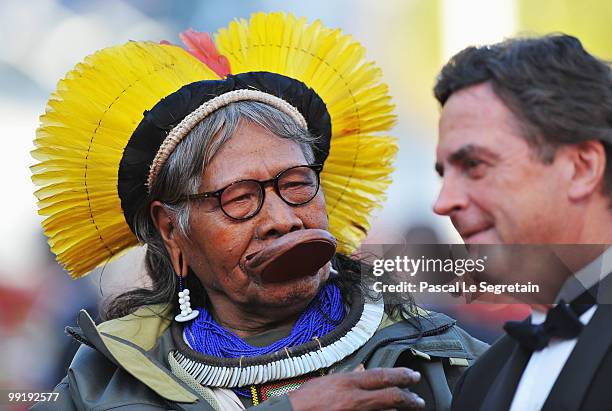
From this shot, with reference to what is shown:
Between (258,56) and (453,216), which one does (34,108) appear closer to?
(258,56)

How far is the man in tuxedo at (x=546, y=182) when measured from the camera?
1618 mm

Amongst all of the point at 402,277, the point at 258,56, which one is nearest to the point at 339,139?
the point at 258,56

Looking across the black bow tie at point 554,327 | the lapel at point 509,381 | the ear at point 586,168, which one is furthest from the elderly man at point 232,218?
the ear at point 586,168

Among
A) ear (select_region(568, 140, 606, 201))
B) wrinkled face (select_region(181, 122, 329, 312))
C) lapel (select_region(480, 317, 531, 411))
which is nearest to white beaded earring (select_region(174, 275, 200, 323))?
wrinkled face (select_region(181, 122, 329, 312))

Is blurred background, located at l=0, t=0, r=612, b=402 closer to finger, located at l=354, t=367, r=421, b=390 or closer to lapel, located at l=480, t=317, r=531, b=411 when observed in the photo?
finger, located at l=354, t=367, r=421, b=390

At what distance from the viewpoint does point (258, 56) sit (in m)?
2.95

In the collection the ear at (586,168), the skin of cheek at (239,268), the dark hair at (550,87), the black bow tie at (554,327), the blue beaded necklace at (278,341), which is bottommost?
the blue beaded necklace at (278,341)

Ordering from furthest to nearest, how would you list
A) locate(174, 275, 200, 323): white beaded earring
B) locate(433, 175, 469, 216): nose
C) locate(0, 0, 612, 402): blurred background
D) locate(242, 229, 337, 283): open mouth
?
locate(0, 0, 612, 402): blurred background → locate(174, 275, 200, 323): white beaded earring → locate(242, 229, 337, 283): open mouth → locate(433, 175, 469, 216): nose

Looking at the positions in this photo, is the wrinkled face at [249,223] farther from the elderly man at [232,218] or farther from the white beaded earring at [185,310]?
the white beaded earring at [185,310]

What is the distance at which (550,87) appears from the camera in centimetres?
167

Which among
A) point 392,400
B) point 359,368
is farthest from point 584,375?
point 359,368

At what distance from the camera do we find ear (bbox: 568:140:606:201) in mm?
1619

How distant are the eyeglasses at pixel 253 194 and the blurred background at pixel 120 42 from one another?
3.00 feet

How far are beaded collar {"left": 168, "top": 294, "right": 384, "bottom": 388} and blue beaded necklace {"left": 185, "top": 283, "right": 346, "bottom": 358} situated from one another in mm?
34
